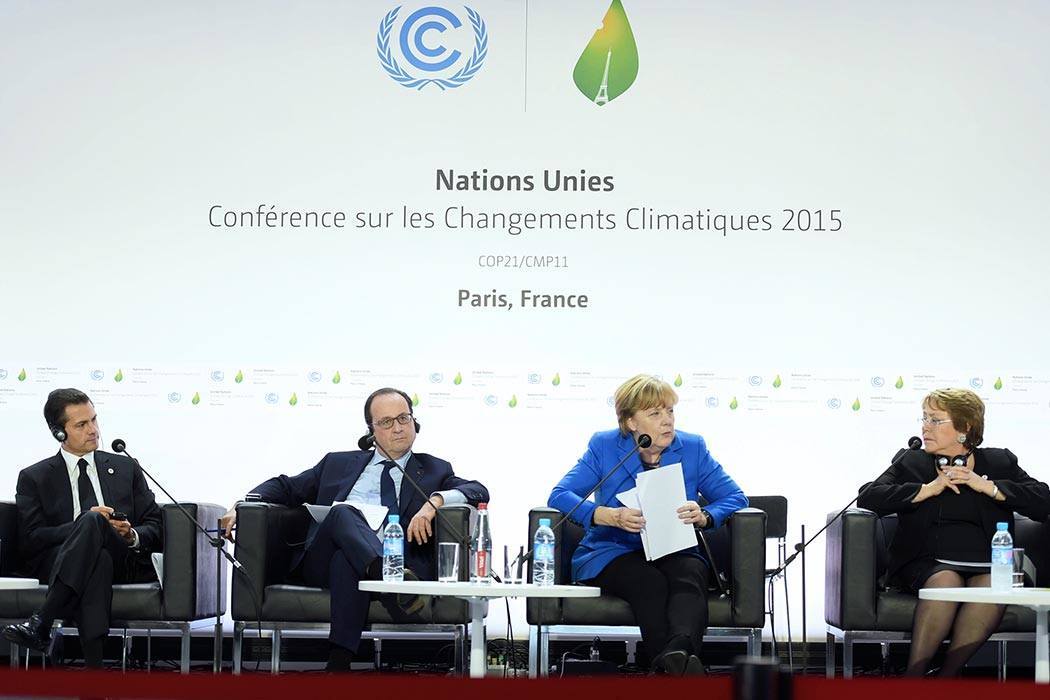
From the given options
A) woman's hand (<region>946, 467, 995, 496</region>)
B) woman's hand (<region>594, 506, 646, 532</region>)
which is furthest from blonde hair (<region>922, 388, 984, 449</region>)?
woman's hand (<region>594, 506, 646, 532</region>)

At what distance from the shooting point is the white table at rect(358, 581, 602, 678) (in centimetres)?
385

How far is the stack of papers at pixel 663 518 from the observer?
4.50 m

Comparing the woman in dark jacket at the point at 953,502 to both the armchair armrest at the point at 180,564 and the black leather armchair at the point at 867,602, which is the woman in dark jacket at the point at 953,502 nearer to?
the black leather armchair at the point at 867,602

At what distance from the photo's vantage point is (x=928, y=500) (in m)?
4.84

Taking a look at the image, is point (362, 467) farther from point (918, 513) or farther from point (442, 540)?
point (918, 513)

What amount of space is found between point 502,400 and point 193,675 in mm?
4256

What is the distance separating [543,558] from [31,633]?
166 centimetres

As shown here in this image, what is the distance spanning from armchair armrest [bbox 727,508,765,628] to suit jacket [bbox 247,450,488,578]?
89 cm

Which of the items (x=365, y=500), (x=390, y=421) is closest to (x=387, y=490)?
(x=365, y=500)

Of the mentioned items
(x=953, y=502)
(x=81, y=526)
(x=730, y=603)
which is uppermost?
(x=953, y=502)

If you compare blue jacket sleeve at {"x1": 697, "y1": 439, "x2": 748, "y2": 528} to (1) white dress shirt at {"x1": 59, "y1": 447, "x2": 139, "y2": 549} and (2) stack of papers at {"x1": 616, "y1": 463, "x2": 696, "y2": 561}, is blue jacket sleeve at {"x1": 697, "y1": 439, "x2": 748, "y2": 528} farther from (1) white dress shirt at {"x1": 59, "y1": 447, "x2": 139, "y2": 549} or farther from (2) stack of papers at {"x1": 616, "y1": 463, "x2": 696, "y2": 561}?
(1) white dress shirt at {"x1": 59, "y1": 447, "x2": 139, "y2": 549}

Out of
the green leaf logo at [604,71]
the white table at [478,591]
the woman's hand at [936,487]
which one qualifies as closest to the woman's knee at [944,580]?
the woman's hand at [936,487]

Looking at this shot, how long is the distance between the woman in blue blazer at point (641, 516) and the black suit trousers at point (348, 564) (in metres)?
0.63

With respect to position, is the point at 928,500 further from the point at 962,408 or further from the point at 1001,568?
the point at 1001,568
